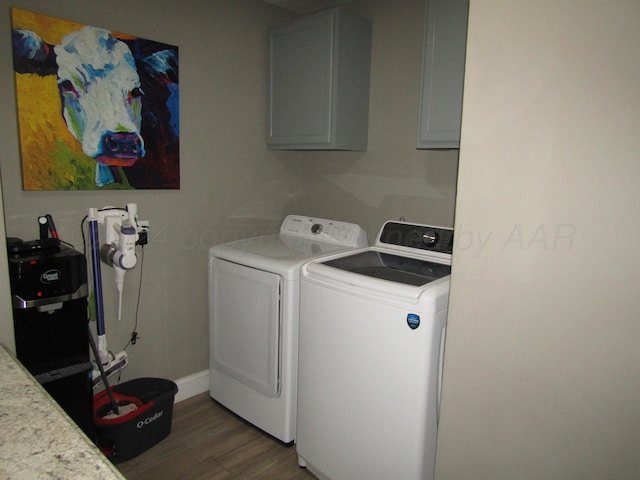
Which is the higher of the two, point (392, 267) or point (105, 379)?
point (392, 267)

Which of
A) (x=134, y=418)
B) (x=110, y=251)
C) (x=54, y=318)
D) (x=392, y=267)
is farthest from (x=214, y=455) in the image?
(x=392, y=267)

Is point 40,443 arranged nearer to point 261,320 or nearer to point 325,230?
point 261,320

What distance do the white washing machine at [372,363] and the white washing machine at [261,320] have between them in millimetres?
116

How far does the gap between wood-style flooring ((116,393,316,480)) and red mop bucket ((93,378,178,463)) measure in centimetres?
6

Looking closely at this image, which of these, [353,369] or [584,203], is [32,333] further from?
[584,203]

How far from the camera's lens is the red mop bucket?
211cm

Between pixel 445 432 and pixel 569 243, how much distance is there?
2.50 ft

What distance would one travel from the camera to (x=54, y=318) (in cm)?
185

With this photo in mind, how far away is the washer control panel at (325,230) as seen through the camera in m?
2.56

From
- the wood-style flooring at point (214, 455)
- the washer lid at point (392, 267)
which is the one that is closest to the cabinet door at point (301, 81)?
the washer lid at point (392, 267)

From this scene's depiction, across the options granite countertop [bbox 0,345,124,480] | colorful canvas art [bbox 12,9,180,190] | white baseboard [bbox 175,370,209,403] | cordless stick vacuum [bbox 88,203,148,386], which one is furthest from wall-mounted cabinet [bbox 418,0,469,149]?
white baseboard [bbox 175,370,209,403]

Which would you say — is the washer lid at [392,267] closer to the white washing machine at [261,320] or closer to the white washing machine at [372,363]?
the white washing machine at [372,363]

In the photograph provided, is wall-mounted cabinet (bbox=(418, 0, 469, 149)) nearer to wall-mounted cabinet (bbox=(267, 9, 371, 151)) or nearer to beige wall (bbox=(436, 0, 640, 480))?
wall-mounted cabinet (bbox=(267, 9, 371, 151))

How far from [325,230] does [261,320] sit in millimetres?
721
